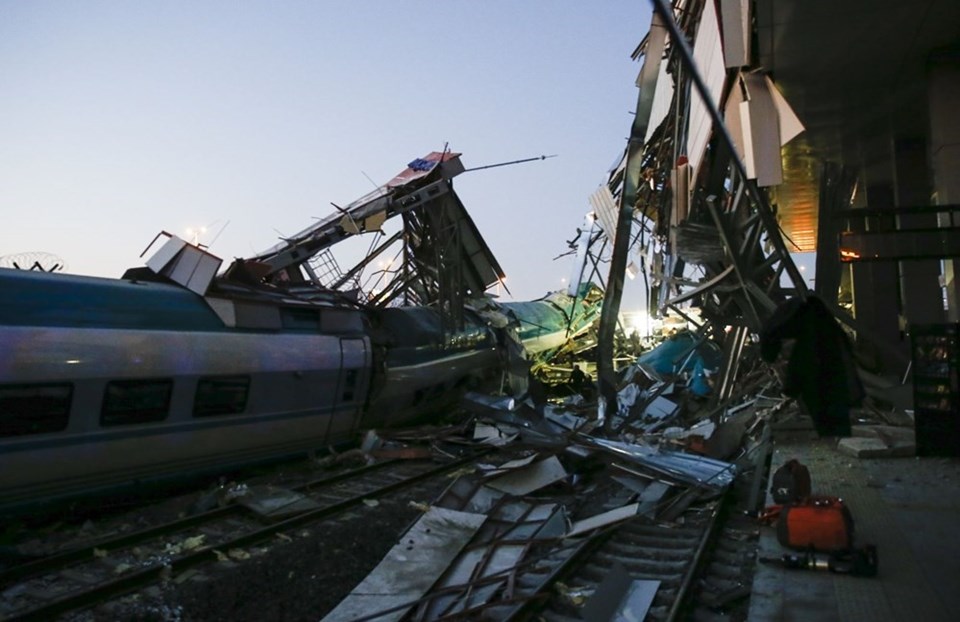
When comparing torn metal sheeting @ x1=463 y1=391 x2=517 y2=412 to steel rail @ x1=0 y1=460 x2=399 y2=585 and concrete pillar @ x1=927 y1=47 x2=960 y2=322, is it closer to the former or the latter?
steel rail @ x1=0 y1=460 x2=399 y2=585

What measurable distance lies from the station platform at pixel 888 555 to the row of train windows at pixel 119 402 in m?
7.20

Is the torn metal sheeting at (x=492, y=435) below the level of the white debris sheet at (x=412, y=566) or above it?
above

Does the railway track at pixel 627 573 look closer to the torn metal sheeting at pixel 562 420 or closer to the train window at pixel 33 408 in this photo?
the train window at pixel 33 408

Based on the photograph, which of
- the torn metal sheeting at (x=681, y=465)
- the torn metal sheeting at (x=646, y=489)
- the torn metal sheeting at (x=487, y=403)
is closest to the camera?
the torn metal sheeting at (x=646, y=489)

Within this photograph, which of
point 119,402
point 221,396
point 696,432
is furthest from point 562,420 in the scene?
point 119,402

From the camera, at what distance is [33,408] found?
751cm

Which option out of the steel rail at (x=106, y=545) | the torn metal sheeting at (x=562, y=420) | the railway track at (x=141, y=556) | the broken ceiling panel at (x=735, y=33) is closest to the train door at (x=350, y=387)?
the railway track at (x=141, y=556)

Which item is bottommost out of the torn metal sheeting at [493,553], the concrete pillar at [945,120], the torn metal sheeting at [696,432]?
the torn metal sheeting at [493,553]

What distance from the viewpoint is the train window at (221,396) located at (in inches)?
372

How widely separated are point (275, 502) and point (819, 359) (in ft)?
23.2

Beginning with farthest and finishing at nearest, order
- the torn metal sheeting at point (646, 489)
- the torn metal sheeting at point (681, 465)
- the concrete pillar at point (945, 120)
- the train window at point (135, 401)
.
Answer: the concrete pillar at point (945, 120)
the torn metal sheeting at point (681, 465)
the torn metal sheeting at point (646, 489)
the train window at point (135, 401)

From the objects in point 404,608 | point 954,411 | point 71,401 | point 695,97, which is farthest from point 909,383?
point 71,401

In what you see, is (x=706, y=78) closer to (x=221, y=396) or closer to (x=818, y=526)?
(x=818, y=526)

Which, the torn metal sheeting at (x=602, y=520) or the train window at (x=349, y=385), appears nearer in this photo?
the torn metal sheeting at (x=602, y=520)
